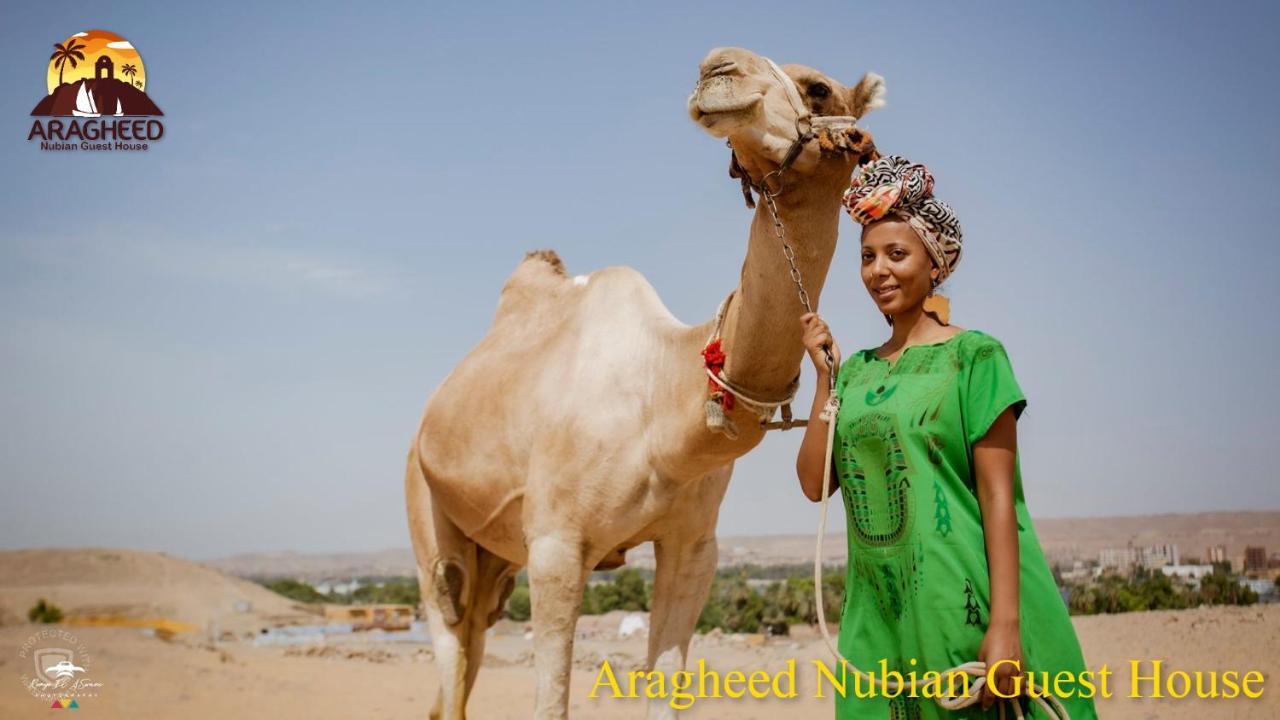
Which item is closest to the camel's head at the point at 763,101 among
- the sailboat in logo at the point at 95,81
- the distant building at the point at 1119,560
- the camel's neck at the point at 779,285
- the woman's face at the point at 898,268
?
the camel's neck at the point at 779,285

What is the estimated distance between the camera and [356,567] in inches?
3671

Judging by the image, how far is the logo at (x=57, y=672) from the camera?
11.2 metres

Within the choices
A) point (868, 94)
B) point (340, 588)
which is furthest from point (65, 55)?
point (340, 588)

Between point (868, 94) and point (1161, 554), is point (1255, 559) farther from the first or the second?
point (868, 94)

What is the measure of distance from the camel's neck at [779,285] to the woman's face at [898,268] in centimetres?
114

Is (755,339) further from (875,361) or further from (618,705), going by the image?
(618,705)

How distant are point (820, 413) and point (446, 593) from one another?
454cm

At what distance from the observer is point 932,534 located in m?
2.63

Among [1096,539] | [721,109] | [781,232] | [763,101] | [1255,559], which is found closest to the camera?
[721,109]

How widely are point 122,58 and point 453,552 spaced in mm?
6401

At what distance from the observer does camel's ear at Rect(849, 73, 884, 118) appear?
406cm

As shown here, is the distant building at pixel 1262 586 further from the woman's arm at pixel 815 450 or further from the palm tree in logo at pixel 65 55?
the palm tree in logo at pixel 65 55

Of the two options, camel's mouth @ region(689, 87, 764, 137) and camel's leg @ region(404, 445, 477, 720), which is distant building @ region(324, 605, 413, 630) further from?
camel's mouth @ region(689, 87, 764, 137)

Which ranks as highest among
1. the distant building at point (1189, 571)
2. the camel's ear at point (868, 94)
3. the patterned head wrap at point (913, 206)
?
the camel's ear at point (868, 94)
